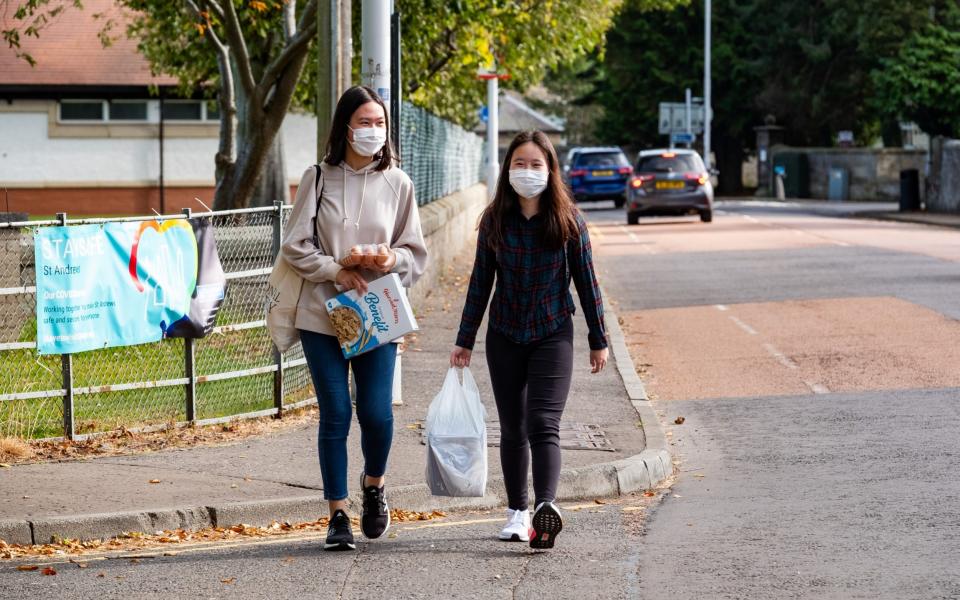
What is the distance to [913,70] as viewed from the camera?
4128 centimetres

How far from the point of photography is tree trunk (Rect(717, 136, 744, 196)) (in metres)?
64.0

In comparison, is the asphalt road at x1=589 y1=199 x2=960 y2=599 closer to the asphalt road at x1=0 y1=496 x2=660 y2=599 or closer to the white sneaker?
the asphalt road at x1=0 y1=496 x2=660 y2=599

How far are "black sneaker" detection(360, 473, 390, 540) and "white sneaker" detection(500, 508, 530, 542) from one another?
53 centimetres

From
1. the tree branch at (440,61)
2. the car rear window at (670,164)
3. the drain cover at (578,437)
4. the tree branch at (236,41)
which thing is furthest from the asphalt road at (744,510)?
the car rear window at (670,164)

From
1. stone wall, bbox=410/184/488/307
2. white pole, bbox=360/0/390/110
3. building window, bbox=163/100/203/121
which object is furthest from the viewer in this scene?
building window, bbox=163/100/203/121

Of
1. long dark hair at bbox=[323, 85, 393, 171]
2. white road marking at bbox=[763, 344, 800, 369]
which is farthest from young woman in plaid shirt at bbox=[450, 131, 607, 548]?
white road marking at bbox=[763, 344, 800, 369]

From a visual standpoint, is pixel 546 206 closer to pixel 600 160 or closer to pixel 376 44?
pixel 376 44

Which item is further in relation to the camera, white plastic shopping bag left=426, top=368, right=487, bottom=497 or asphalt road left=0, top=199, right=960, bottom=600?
white plastic shopping bag left=426, top=368, right=487, bottom=497

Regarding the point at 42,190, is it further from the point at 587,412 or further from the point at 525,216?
the point at 525,216

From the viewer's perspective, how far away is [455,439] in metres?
6.56

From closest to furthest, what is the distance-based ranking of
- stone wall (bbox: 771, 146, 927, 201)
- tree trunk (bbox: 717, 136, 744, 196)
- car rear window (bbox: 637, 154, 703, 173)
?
car rear window (bbox: 637, 154, 703, 173) → stone wall (bbox: 771, 146, 927, 201) → tree trunk (bbox: 717, 136, 744, 196)

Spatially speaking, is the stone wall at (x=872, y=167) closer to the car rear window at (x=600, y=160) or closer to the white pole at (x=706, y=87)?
the white pole at (x=706, y=87)

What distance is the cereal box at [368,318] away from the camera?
249 inches

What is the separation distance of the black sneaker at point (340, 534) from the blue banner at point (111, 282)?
2999 mm
